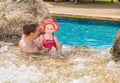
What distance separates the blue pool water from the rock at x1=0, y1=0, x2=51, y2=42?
176 cm

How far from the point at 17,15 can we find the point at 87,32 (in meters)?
3.82

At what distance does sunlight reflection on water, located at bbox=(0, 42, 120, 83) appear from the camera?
4.90 meters

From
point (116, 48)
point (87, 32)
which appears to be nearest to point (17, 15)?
point (116, 48)

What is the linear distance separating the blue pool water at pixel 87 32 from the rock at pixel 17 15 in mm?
1758

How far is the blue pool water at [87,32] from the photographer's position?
368 inches

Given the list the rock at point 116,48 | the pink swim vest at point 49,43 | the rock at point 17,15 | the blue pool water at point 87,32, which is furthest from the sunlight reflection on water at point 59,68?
the blue pool water at point 87,32

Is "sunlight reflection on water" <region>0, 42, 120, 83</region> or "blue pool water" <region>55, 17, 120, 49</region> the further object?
"blue pool water" <region>55, 17, 120, 49</region>

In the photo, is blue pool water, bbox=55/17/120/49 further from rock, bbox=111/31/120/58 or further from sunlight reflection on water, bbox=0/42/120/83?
rock, bbox=111/31/120/58

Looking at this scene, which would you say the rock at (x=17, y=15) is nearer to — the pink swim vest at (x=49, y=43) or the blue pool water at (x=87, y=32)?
the pink swim vest at (x=49, y=43)

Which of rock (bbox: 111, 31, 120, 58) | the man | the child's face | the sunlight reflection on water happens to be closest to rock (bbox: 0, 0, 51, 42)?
the sunlight reflection on water

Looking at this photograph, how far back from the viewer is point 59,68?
17.5ft

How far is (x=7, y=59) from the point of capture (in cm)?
584

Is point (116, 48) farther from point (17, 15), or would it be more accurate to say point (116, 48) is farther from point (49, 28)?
point (17, 15)

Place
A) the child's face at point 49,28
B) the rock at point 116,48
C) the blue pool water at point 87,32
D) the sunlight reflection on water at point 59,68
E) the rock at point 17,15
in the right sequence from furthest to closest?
the blue pool water at point 87,32
the rock at point 17,15
the child's face at point 49,28
the rock at point 116,48
the sunlight reflection on water at point 59,68
